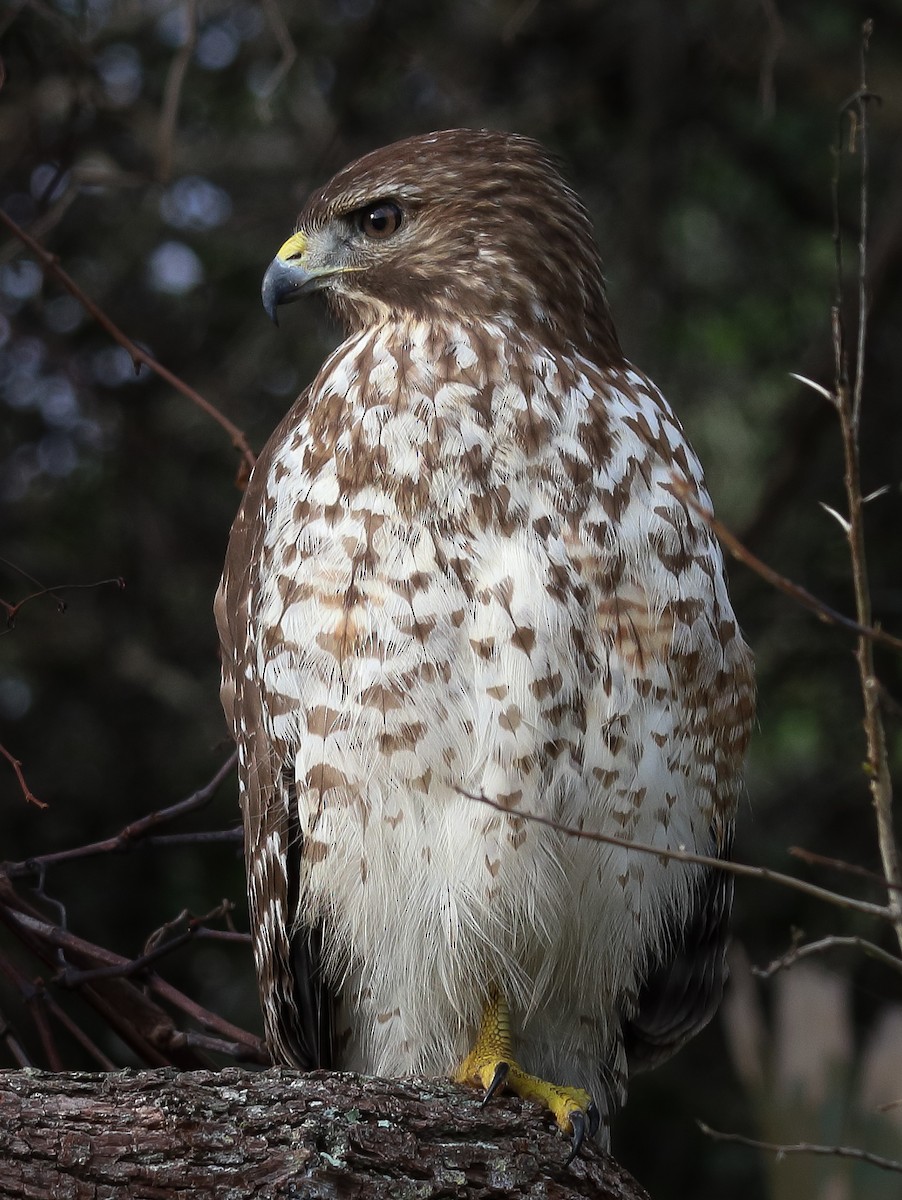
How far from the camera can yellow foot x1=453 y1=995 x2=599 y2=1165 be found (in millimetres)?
2783

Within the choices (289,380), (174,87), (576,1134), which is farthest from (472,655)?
(289,380)

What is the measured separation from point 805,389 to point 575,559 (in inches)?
96.4

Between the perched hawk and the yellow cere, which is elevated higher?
the yellow cere

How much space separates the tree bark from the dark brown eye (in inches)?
64.0

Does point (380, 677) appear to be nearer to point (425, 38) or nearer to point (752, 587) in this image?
point (752, 587)

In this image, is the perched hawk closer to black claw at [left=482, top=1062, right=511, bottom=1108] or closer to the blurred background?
black claw at [left=482, top=1062, right=511, bottom=1108]

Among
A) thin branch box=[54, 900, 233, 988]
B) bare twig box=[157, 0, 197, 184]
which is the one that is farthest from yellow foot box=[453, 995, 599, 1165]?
bare twig box=[157, 0, 197, 184]

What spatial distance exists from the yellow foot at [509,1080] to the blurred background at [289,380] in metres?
2.03

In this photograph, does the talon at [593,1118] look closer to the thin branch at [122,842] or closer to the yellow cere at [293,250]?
the thin branch at [122,842]

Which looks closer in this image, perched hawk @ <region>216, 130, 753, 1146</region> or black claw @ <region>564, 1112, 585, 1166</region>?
black claw @ <region>564, 1112, 585, 1166</region>

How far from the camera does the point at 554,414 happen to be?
2975mm

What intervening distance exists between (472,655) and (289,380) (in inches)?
116

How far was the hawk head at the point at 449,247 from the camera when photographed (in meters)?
3.20

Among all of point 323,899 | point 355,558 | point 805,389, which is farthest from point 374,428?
point 805,389
